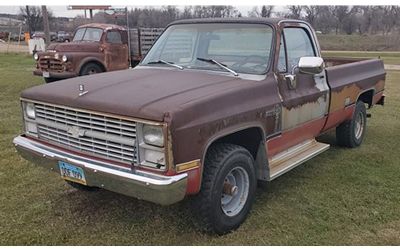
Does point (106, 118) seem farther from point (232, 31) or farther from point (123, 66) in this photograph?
point (123, 66)

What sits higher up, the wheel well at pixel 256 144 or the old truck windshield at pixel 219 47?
the old truck windshield at pixel 219 47

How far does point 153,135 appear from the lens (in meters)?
3.22

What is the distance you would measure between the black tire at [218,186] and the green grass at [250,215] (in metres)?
0.12

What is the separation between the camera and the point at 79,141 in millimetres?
3695

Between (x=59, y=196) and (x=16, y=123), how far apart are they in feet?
12.4

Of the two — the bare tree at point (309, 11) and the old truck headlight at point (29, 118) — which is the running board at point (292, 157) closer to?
the old truck headlight at point (29, 118)

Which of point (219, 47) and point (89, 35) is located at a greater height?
point (219, 47)

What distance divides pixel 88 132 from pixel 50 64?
34.0 ft

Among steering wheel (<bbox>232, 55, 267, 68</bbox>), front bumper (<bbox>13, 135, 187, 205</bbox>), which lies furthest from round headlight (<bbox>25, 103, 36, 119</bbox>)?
steering wheel (<bbox>232, 55, 267, 68</bbox>)

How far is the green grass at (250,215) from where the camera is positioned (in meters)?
3.71

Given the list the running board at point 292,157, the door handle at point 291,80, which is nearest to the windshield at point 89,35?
the running board at point 292,157

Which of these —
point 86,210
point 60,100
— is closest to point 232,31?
point 60,100

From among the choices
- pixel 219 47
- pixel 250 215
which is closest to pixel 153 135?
pixel 250 215

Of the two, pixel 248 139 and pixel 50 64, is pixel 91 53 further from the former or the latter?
pixel 248 139
